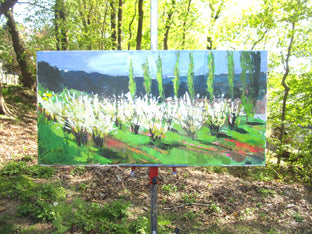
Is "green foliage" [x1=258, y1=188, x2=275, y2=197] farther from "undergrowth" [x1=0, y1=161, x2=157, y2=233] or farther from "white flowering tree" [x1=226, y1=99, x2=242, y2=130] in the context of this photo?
"white flowering tree" [x1=226, y1=99, x2=242, y2=130]

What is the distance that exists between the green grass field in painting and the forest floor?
62.6 inches

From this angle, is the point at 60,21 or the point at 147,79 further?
the point at 60,21

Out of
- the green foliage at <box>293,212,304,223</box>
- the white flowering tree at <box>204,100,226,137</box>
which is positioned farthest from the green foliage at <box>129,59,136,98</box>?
the green foliage at <box>293,212,304,223</box>

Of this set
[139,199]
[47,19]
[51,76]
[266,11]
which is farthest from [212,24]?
[51,76]

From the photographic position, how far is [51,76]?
252 cm

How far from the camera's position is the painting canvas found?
2.53m

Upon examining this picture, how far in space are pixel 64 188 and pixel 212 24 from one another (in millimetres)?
9259

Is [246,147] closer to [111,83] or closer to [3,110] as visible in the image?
[111,83]

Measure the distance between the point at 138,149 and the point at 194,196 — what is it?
2.85 metres

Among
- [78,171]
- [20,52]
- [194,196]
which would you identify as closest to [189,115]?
[194,196]

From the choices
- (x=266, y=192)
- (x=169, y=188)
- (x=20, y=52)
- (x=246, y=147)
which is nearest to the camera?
(x=246, y=147)

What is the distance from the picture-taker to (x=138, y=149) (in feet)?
8.57

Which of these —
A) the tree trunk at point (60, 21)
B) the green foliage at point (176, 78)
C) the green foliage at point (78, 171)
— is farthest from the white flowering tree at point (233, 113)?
the tree trunk at point (60, 21)

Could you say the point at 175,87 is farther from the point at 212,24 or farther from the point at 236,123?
the point at 212,24
